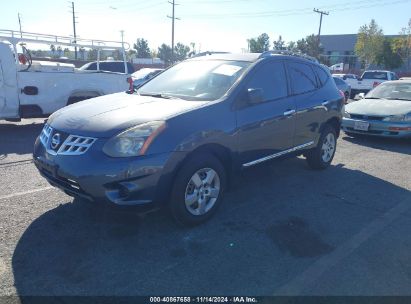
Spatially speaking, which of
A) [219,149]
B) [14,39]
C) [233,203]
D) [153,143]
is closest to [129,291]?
[153,143]

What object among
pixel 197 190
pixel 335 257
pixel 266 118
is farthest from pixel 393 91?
pixel 197 190

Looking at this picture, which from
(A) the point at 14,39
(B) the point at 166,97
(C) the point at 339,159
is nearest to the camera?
(B) the point at 166,97

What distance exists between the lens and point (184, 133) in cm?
361

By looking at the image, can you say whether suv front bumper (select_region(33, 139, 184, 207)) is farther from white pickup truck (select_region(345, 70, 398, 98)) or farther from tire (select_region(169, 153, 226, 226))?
white pickup truck (select_region(345, 70, 398, 98))

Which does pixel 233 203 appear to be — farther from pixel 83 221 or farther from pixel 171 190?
pixel 83 221

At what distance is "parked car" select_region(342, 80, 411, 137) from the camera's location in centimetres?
830

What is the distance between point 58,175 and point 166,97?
1.56 metres

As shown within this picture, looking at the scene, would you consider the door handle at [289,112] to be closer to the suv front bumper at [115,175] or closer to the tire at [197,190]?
the tire at [197,190]

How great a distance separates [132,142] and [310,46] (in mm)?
61500

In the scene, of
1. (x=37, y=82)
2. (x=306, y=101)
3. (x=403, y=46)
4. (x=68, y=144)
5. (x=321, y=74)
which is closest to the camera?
(x=68, y=144)

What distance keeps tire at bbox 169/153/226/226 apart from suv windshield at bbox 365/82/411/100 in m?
7.33

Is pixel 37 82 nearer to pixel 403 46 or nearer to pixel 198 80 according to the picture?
pixel 198 80

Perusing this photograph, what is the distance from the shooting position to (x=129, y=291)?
9.44ft

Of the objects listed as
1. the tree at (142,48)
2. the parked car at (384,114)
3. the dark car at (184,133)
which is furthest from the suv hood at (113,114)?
the tree at (142,48)
